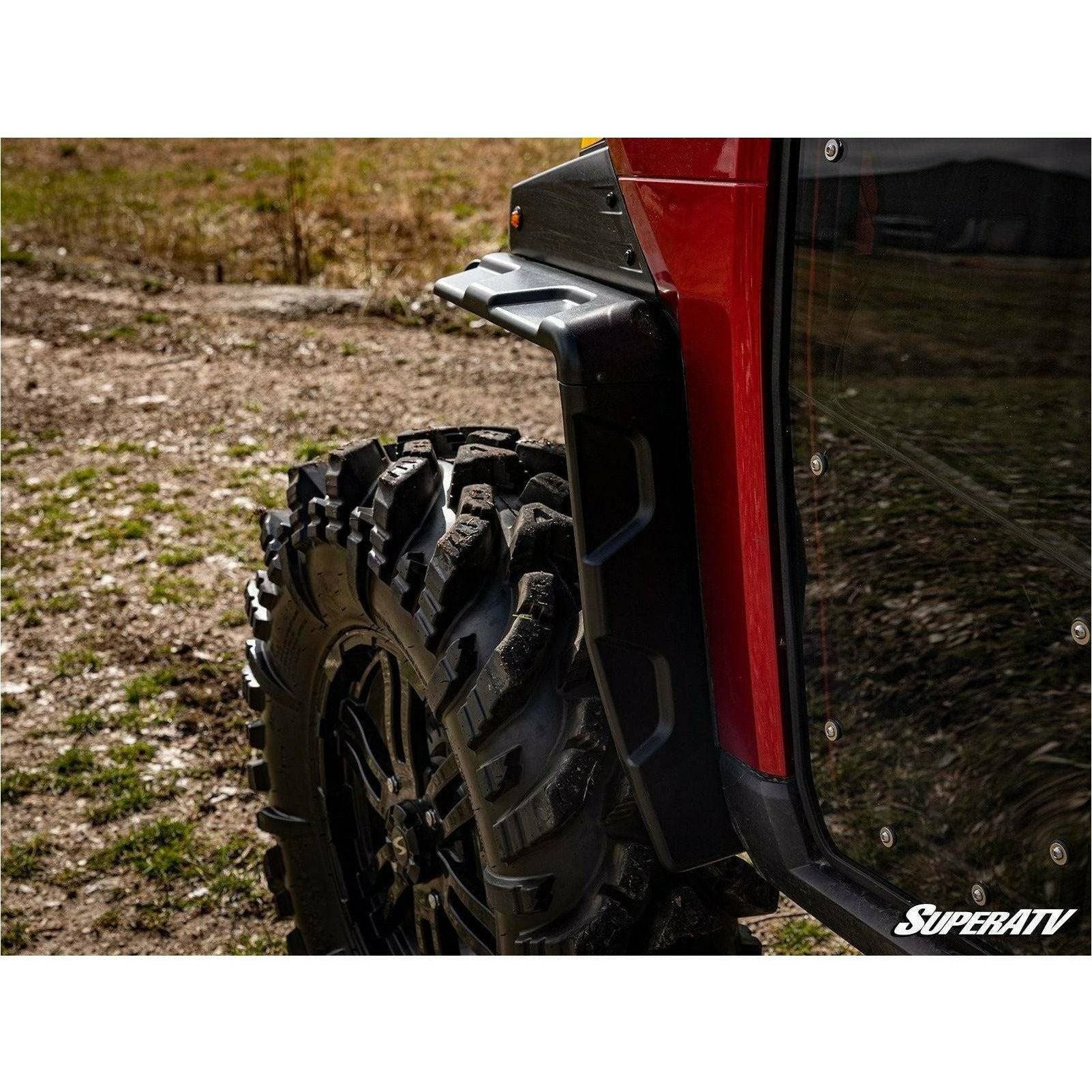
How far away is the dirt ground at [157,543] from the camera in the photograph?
9.36 ft

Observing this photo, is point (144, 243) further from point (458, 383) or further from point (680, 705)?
point (680, 705)

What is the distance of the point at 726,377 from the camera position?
4.63ft

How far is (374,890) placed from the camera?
7.52 ft

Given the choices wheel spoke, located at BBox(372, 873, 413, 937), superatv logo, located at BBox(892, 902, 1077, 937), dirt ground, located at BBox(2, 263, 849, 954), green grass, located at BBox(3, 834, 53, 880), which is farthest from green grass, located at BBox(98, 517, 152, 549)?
superatv logo, located at BBox(892, 902, 1077, 937)

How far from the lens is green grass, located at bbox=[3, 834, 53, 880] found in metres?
2.87

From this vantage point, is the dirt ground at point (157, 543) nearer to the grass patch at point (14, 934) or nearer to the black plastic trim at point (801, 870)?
the grass patch at point (14, 934)

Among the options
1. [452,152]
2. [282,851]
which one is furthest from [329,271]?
[282,851]

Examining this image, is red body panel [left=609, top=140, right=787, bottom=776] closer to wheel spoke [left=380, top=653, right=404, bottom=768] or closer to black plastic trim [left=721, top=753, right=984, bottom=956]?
black plastic trim [left=721, top=753, right=984, bottom=956]

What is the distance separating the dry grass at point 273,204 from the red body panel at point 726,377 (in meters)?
6.29

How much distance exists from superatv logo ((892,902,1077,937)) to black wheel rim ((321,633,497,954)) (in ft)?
2.22

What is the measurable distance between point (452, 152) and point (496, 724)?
7.89m

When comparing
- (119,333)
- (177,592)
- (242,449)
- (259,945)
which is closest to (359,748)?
(259,945)

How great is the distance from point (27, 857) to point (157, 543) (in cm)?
186

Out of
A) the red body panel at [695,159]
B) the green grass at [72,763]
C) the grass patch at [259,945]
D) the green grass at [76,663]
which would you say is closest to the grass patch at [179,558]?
the green grass at [76,663]
